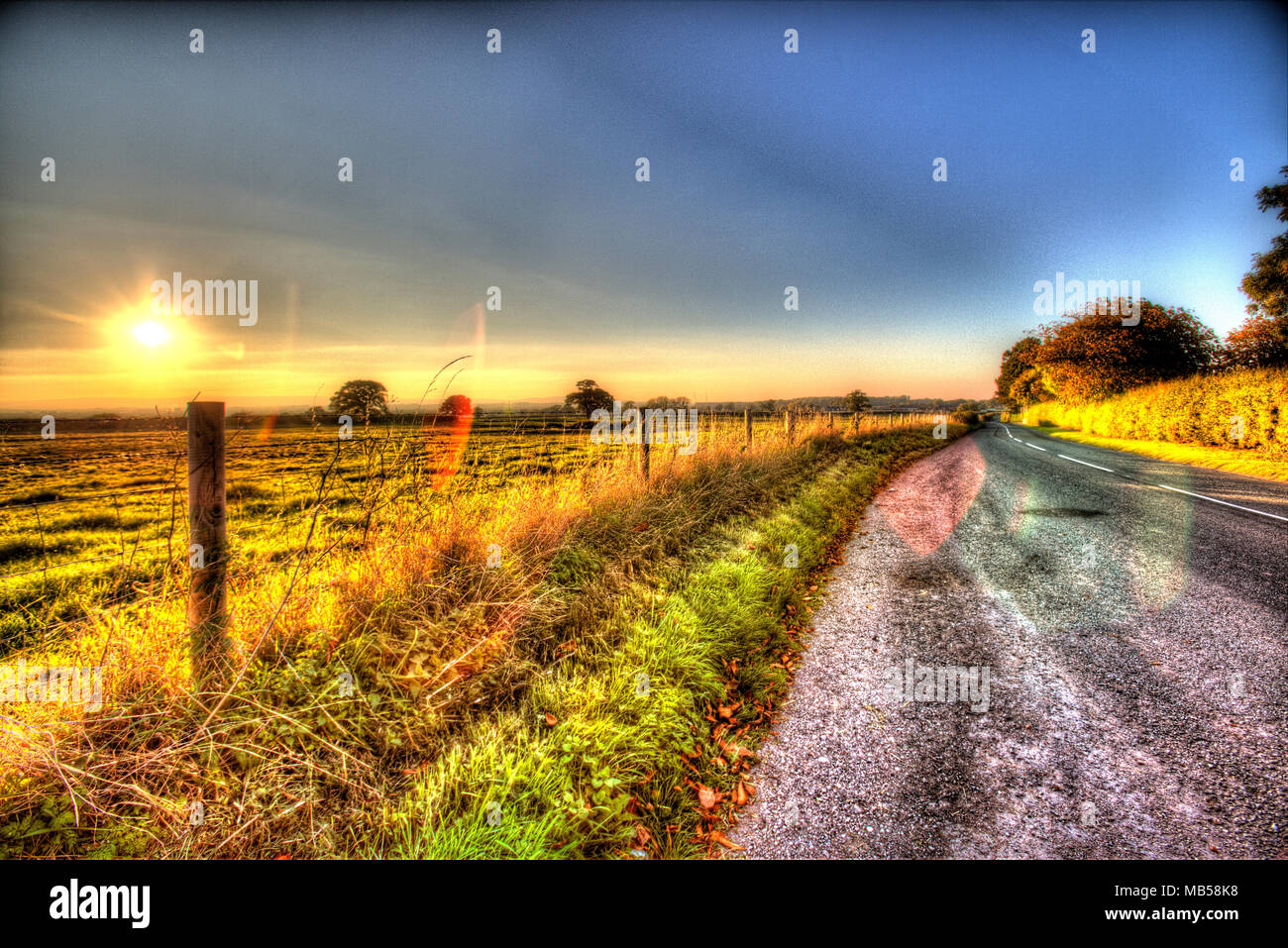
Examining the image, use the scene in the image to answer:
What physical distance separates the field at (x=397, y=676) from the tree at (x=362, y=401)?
220mm

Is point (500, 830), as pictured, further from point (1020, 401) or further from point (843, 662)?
point (1020, 401)

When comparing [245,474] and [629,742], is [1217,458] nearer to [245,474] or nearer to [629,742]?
[629,742]

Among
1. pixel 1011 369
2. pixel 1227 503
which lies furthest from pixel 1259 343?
pixel 1011 369

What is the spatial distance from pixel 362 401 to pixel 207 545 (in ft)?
6.15

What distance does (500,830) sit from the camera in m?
1.92

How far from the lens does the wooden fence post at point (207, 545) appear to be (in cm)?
253

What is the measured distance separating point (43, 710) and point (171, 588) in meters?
0.71

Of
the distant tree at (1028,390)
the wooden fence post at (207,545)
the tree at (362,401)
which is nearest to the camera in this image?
the wooden fence post at (207,545)

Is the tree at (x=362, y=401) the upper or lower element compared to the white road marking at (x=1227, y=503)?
upper

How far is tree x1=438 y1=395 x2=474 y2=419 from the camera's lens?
4.34 metres

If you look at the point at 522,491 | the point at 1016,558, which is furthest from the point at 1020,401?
the point at 522,491

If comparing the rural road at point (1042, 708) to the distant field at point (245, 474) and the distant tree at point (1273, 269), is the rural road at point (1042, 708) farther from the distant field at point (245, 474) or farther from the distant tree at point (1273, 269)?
the distant tree at point (1273, 269)

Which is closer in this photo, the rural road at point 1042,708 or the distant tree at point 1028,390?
the rural road at point 1042,708

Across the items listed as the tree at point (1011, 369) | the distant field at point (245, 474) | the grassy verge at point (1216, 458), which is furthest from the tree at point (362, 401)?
the tree at point (1011, 369)
